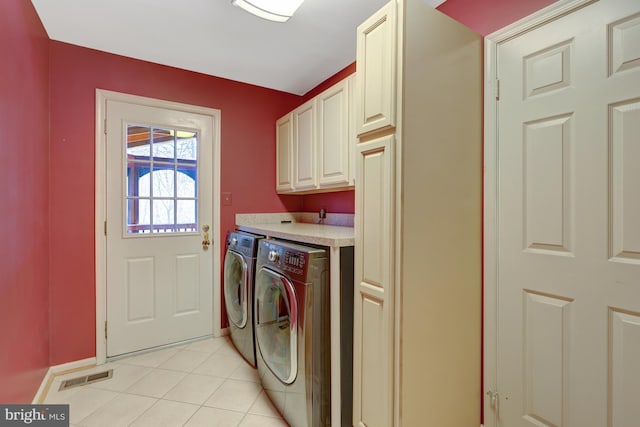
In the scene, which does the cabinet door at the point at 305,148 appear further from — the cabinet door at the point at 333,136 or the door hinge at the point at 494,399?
the door hinge at the point at 494,399

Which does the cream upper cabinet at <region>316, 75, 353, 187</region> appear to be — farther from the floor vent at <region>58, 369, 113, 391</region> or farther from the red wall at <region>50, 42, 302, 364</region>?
the floor vent at <region>58, 369, 113, 391</region>

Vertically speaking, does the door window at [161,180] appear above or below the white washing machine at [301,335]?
above

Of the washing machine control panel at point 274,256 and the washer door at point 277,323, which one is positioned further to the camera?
the washing machine control panel at point 274,256

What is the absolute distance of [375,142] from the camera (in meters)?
1.33

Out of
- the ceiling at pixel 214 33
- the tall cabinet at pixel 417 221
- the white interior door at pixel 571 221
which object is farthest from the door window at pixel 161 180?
the white interior door at pixel 571 221

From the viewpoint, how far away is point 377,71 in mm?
1324

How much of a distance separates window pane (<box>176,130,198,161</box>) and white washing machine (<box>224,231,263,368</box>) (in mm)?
786

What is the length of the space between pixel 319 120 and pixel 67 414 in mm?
2402

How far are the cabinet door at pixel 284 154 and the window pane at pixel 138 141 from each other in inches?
44.6

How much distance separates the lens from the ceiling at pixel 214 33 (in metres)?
1.75

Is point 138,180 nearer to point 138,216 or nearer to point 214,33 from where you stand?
point 138,216

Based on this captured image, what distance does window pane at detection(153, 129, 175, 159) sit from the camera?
2.43 metres

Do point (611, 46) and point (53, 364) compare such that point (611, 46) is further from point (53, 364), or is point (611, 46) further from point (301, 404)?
point (53, 364)

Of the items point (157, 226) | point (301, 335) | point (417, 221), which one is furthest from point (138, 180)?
point (417, 221)
